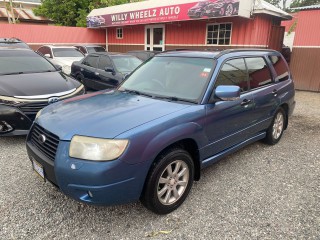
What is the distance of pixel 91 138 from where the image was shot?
2.37 m

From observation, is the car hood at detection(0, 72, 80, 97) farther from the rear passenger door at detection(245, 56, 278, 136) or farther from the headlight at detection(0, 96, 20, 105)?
the rear passenger door at detection(245, 56, 278, 136)

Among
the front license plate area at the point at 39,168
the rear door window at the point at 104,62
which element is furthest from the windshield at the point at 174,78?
the rear door window at the point at 104,62

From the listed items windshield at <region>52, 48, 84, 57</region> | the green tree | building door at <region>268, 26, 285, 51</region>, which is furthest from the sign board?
the green tree

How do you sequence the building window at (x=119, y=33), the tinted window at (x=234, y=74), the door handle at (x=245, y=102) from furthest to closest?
the building window at (x=119, y=33)
the door handle at (x=245, y=102)
the tinted window at (x=234, y=74)

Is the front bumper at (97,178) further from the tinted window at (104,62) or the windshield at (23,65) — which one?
the tinted window at (104,62)

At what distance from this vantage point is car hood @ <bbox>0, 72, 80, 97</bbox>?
462 cm

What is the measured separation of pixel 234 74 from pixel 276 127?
1799mm

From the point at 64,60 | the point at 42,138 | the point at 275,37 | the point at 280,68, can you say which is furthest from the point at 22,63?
the point at 275,37

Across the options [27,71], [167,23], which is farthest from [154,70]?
[167,23]

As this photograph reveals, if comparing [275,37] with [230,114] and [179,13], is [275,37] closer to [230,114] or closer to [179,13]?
[179,13]

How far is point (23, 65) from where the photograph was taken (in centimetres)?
571

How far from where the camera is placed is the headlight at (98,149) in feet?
7.57

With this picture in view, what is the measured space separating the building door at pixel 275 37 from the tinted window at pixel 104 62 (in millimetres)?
8114

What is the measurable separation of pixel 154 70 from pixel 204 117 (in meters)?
1.18
